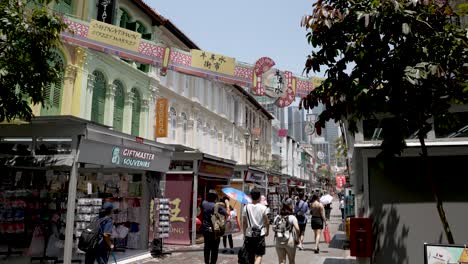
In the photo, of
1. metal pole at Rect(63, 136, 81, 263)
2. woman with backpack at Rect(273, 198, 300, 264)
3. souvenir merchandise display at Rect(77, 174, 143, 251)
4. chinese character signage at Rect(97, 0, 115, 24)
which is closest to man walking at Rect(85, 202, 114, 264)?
metal pole at Rect(63, 136, 81, 263)

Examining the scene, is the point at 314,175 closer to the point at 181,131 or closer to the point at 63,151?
the point at 181,131

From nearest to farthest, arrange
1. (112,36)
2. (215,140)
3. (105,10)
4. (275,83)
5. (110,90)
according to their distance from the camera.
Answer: (112,36)
(275,83)
(105,10)
(110,90)
(215,140)

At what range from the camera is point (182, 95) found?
82.4 feet

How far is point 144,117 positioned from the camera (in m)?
21.9

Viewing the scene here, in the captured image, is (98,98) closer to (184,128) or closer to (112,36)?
(112,36)

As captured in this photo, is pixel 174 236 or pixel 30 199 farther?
pixel 174 236

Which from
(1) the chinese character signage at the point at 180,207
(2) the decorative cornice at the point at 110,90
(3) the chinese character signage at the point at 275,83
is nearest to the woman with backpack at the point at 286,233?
(3) the chinese character signage at the point at 275,83

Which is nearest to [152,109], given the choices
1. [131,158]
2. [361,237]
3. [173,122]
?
[173,122]

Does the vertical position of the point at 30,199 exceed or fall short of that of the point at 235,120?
it falls short

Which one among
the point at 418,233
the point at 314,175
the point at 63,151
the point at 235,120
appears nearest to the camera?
the point at 418,233

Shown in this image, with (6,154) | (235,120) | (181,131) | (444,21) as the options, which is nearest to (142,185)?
(6,154)

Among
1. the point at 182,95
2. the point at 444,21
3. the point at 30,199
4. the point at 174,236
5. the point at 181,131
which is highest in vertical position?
the point at 182,95

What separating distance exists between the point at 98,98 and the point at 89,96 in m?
0.99

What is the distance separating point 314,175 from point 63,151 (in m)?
86.4
